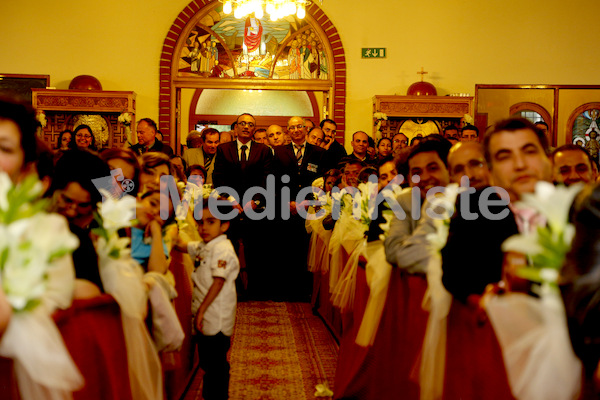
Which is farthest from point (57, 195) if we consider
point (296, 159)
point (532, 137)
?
point (296, 159)

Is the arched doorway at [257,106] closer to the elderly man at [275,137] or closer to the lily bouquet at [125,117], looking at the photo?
the lily bouquet at [125,117]

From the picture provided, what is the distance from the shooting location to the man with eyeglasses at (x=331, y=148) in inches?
353

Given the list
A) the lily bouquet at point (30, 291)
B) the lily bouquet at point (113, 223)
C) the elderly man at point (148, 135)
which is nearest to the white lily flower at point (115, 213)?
the lily bouquet at point (113, 223)

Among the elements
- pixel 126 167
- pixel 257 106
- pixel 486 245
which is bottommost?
pixel 486 245

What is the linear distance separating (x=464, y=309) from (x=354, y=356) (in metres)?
1.79

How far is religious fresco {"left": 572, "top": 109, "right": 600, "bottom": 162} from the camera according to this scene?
12.4 m

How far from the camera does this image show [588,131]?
12.4 meters

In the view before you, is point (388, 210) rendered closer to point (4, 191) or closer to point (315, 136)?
point (4, 191)

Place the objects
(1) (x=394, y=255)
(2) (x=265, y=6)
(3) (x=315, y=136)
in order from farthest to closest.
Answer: (2) (x=265, y=6) → (3) (x=315, y=136) → (1) (x=394, y=255)

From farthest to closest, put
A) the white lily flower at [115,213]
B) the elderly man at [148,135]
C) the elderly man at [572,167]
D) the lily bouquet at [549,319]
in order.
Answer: the elderly man at [148,135], the elderly man at [572,167], the white lily flower at [115,213], the lily bouquet at [549,319]

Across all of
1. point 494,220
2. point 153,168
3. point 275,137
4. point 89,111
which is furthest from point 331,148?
point 494,220

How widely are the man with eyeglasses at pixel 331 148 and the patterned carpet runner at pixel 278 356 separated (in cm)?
234

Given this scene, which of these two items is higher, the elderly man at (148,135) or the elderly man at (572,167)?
the elderly man at (148,135)

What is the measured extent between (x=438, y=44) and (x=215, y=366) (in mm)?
9635
